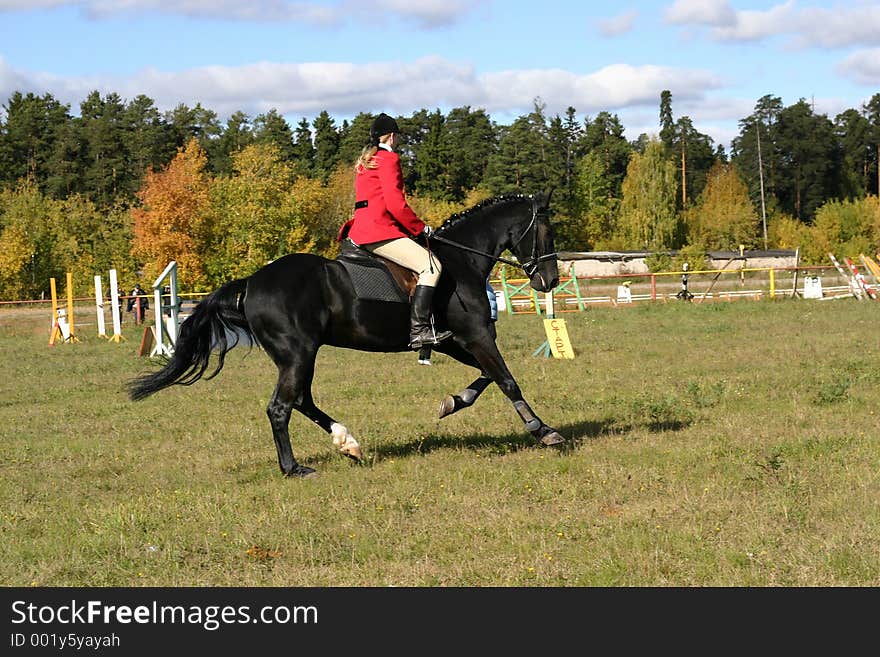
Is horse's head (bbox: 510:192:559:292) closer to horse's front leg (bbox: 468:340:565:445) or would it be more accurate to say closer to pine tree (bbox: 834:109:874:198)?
horse's front leg (bbox: 468:340:565:445)

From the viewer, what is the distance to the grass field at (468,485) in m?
6.40

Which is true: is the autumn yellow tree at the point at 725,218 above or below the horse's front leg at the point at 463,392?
above

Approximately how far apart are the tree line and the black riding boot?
62.4 m

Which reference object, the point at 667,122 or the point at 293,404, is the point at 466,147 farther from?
the point at 293,404

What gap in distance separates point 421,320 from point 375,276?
62cm

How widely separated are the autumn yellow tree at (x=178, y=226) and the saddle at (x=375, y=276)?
210 feet

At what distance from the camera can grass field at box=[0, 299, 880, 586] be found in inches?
252

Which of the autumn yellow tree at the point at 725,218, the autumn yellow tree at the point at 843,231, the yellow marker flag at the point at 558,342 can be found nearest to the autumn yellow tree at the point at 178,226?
the autumn yellow tree at the point at 725,218

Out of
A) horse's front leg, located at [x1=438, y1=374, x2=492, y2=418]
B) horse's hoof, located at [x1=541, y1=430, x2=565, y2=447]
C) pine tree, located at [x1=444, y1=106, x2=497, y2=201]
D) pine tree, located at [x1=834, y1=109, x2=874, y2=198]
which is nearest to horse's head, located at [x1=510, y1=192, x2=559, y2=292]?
horse's front leg, located at [x1=438, y1=374, x2=492, y2=418]

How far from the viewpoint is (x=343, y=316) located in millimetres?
9750

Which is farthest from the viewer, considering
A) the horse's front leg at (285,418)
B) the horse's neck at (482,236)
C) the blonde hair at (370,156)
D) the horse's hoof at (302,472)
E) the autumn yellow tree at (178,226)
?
the autumn yellow tree at (178,226)

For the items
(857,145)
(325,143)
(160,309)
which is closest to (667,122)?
(857,145)

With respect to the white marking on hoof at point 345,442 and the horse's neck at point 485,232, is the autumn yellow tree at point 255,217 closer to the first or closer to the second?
the horse's neck at point 485,232
